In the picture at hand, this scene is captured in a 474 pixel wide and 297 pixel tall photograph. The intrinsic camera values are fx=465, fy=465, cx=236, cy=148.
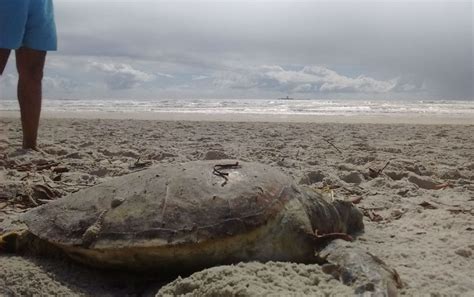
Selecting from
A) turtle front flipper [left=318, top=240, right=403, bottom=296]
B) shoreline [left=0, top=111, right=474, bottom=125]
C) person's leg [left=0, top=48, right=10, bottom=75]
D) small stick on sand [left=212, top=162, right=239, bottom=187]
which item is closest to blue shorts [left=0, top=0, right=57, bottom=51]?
person's leg [left=0, top=48, right=10, bottom=75]

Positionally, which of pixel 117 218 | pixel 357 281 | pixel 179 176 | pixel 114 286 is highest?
pixel 179 176

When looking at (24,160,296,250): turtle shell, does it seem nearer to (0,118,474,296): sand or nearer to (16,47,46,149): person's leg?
(0,118,474,296): sand

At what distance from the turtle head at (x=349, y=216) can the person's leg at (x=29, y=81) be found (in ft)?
11.2

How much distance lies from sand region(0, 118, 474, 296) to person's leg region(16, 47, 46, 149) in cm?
42

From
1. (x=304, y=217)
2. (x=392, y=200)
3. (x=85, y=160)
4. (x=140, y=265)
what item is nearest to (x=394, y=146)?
(x=392, y=200)

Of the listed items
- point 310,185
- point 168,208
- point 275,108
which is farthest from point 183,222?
point 275,108

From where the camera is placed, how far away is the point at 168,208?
2.02 metres

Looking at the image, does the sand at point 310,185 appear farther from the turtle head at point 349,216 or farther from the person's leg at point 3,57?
the person's leg at point 3,57

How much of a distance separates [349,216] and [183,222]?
1.01m

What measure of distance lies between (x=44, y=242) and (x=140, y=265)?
1.69 feet

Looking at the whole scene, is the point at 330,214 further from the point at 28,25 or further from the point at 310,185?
the point at 28,25

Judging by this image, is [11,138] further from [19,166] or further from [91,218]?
[91,218]

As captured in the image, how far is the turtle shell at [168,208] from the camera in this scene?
76.2 inches

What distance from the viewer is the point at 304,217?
7.07ft
